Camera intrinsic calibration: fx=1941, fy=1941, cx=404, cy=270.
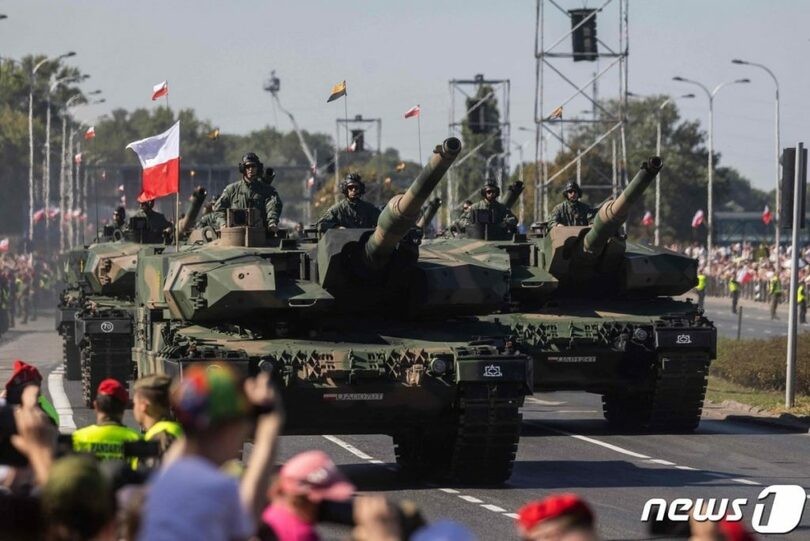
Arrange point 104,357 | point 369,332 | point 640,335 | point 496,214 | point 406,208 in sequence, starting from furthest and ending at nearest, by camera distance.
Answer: point 496,214 → point 104,357 → point 640,335 → point 369,332 → point 406,208

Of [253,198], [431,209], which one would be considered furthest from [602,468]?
[431,209]

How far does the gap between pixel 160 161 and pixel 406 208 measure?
6864 millimetres

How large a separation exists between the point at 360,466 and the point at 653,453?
346 centimetres

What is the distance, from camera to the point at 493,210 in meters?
26.7

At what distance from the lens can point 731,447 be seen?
2156 centimetres

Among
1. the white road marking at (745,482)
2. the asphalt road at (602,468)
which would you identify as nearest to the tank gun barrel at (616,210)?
the asphalt road at (602,468)

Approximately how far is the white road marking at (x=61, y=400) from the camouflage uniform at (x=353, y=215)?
11.6ft

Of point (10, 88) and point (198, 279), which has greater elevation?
point (10, 88)

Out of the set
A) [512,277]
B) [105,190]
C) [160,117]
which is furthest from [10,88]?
[512,277]

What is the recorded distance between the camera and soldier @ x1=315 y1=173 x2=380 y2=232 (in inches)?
784

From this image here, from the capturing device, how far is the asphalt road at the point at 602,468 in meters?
15.7

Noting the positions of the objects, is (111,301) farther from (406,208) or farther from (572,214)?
(406,208)

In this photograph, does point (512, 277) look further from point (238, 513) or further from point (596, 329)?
point (238, 513)

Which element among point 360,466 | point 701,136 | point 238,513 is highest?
point 701,136
